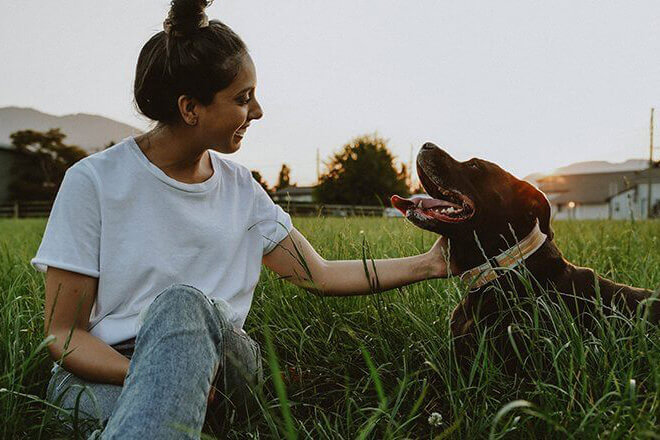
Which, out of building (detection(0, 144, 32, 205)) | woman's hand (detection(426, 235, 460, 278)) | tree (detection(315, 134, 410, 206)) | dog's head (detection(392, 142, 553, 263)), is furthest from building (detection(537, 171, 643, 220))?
woman's hand (detection(426, 235, 460, 278))

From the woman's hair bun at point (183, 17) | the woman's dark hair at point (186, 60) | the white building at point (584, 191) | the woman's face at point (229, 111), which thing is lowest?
the white building at point (584, 191)

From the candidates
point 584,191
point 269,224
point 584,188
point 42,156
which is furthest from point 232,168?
point 584,188

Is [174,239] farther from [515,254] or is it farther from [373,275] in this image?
[515,254]

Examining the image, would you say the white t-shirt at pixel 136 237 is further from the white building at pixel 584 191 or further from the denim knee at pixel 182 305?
the white building at pixel 584 191

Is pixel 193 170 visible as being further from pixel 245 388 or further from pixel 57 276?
pixel 245 388

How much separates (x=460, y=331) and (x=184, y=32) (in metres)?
1.55

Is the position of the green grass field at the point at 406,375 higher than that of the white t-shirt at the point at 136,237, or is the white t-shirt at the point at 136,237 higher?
the white t-shirt at the point at 136,237

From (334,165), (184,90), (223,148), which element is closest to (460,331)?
A: (223,148)

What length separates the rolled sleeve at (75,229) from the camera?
1956 mm

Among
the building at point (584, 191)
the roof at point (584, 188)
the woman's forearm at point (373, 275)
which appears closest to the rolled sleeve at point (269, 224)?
the woman's forearm at point (373, 275)

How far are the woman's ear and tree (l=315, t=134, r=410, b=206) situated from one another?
33.4 metres

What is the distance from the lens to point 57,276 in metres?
1.96

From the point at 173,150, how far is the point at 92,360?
860 mm

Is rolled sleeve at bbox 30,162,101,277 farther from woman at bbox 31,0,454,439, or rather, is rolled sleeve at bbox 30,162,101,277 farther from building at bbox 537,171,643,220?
building at bbox 537,171,643,220
